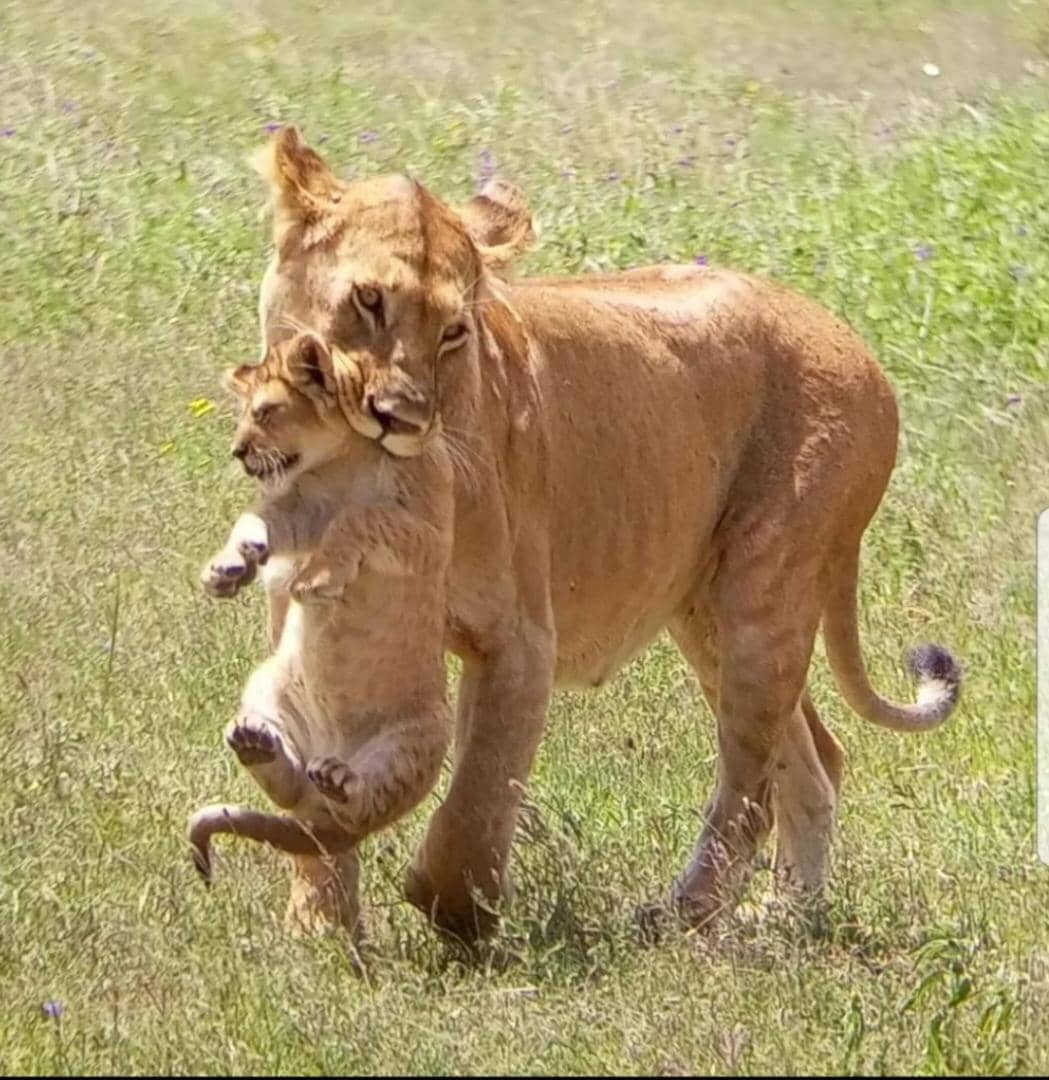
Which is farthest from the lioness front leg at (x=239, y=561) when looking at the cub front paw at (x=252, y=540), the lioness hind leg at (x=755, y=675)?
the lioness hind leg at (x=755, y=675)

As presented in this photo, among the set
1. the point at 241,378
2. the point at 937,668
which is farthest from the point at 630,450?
the point at 241,378

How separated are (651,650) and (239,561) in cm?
338

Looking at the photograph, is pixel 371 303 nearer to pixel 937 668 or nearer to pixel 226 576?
pixel 226 576

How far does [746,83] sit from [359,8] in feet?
8.34

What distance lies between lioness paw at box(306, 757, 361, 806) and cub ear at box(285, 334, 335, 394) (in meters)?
0.69

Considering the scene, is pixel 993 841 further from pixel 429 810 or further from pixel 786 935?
pixel 429 810

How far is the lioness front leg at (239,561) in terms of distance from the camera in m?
5.23

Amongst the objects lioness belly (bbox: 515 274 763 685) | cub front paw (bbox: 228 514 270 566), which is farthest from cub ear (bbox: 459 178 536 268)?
cub front paw (bbox: 228 514 270 566)

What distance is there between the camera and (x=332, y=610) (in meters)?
5.56

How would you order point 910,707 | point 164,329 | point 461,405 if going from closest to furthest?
1. point 461,405
2. point 910,707
3. point 164,329

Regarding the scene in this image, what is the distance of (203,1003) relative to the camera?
5148 mm

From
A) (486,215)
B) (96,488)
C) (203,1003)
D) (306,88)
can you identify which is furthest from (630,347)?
(306,88)

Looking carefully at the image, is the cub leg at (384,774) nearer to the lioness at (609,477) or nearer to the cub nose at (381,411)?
the lioness at (609,477)

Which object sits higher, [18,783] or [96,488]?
[18,783]
